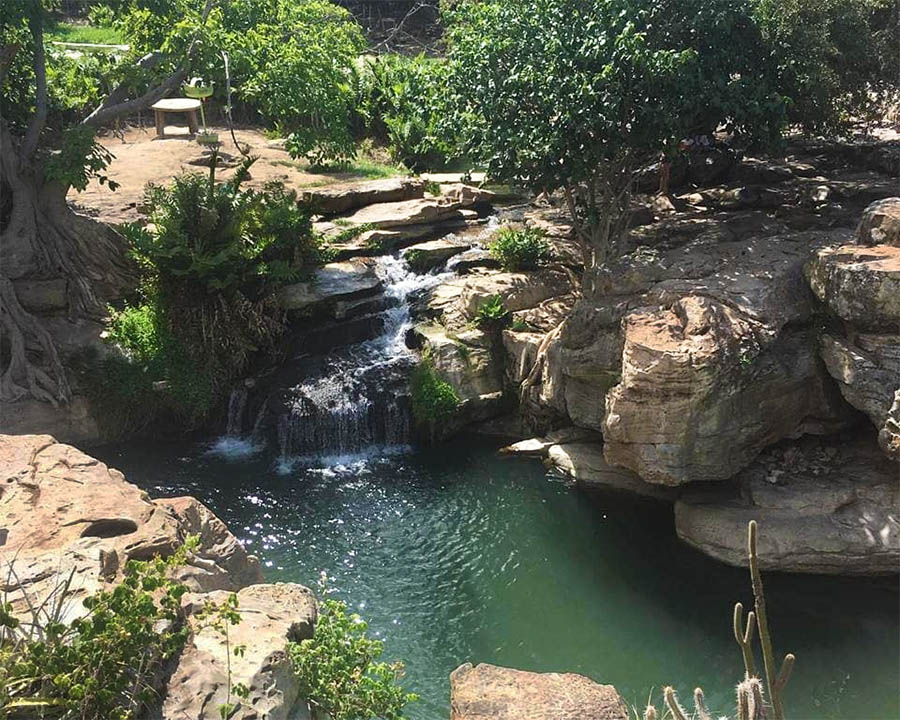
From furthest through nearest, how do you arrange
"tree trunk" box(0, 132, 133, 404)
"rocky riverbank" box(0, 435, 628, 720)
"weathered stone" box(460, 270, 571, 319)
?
"weathered stone" box(460, 270, 571, 319), "tree trunk" box(0, 132, 133, 404), "rocky riverbank" box(0, 435, 628, 720)

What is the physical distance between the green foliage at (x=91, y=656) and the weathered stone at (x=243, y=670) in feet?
0.61

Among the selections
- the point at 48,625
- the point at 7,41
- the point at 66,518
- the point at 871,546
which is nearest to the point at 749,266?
→ the point at 871,546

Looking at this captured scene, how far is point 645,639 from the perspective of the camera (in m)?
10.0

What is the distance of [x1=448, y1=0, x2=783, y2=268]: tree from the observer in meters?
12.2

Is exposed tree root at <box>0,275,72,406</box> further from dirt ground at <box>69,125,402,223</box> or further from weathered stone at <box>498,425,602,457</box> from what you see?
weathered stone at <box>498,425,602,457</box>

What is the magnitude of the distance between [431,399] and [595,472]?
9.84 feet

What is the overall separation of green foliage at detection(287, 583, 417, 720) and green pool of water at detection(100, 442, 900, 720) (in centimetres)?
287

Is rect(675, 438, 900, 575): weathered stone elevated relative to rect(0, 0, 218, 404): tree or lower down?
lower down

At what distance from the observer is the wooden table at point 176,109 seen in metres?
22.1

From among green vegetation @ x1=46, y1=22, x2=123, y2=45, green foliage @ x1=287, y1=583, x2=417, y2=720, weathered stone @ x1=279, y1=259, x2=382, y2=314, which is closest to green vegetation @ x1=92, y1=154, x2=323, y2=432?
weathered stone @ x1=279, y1=259, x2=382, y2=314

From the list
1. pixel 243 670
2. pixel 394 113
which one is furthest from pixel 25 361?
pixel 394 113

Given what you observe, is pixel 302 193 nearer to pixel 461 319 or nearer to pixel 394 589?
pixel 461 319

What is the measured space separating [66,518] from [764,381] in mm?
8132

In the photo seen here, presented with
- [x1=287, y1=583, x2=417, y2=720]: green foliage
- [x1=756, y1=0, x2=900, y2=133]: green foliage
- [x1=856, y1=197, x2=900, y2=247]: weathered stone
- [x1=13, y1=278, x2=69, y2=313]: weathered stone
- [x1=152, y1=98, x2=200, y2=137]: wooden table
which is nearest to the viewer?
[x1=287, y1=583, x2=417, y2=720]: green foliage
